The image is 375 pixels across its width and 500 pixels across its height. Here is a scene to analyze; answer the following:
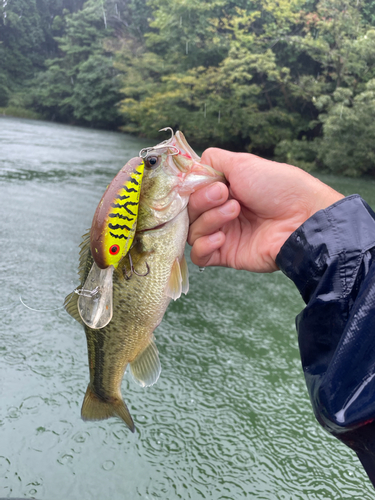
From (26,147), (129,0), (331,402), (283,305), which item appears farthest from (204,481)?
(129,0)

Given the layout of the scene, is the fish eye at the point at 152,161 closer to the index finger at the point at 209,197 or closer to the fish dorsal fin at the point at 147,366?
the index finger at the point at 209,197

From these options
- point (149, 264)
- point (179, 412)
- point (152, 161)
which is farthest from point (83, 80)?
point (149, 264)

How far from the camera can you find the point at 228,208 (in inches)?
68.3

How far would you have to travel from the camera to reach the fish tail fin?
1673 mm

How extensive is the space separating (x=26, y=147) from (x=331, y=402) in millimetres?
12526

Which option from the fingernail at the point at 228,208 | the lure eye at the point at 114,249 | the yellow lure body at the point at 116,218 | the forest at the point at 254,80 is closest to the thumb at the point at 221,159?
the fingernail at the point at 228,208

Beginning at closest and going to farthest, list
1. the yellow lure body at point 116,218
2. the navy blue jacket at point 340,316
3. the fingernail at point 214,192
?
1. the navy blue jacket at point 340,316
2. the yellow lure body at point 116,218
3. the fingernail at point 214,192

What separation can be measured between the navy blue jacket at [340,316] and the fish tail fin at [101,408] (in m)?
0.78

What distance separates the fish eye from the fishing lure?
0.14 metres

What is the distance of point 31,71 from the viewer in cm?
3089

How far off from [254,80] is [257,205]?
57.6ft

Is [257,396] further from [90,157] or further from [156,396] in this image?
[90,157]

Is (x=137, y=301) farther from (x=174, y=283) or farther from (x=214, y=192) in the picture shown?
(x=214, y=192)

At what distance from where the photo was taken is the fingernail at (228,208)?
1.73 m
